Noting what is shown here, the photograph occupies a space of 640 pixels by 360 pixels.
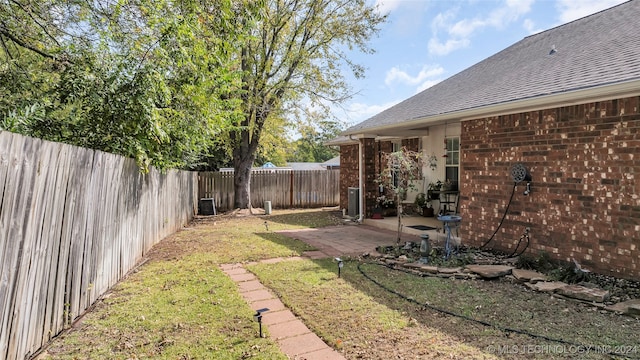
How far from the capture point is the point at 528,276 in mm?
5055

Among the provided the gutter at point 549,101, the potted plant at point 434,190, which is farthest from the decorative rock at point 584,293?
the potted plant at point 434,190

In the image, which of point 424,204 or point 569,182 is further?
point 424,204

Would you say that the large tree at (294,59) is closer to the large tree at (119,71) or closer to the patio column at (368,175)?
the patio column at (368,175)

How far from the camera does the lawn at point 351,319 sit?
311 cm

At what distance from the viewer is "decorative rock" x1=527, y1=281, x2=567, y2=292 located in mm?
4573

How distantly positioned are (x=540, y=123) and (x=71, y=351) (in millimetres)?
6962

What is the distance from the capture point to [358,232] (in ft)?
30.9

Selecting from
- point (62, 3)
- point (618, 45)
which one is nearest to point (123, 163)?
point (62, 3)

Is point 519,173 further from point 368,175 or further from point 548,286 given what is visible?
point 368,175

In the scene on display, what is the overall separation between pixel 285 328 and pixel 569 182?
191 inches

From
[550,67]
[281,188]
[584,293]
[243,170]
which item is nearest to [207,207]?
[243,170]

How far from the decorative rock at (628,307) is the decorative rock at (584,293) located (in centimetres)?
16

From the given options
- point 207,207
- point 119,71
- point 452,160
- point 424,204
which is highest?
point 119,71

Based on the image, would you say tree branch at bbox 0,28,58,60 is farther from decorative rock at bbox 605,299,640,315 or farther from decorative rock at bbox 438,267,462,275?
decorative rock at bbox 605,299,640,315
